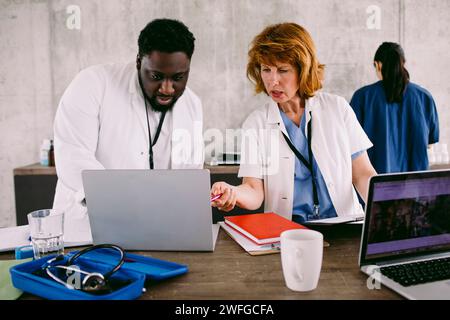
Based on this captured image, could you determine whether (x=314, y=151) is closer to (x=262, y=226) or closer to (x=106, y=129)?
(x=262, y=226)

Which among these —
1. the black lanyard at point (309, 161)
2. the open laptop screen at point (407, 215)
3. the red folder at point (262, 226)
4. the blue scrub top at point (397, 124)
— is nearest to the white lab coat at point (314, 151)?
the black lanyard at point (309, 161)

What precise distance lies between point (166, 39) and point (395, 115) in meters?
1.90

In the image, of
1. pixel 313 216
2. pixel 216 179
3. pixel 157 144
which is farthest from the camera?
pixel 216 179

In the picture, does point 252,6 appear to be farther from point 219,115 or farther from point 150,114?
point 150,114

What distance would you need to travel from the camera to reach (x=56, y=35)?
3.79 meters

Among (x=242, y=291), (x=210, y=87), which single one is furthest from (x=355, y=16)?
(x=242, y=291)

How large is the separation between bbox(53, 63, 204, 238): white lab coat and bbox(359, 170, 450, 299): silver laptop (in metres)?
1.31

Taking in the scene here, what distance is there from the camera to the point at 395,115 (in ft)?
9.73

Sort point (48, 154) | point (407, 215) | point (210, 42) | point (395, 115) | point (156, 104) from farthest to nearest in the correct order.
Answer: point (210, 42), point (48, 154), point (395, 115), point (156, 104), point (407, 215)

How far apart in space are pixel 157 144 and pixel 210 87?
69.6 inches

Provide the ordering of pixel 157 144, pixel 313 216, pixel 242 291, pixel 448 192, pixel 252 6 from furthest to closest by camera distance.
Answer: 1. pixel 252 6
2. pixel 157 144
3. pixel 313 216
4. pixel 448 192
5. pixel 242 291

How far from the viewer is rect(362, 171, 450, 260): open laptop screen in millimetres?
1037

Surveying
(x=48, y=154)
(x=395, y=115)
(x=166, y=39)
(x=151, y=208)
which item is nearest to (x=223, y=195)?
(x=151, y=208)

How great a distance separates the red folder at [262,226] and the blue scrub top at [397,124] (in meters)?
1.82
